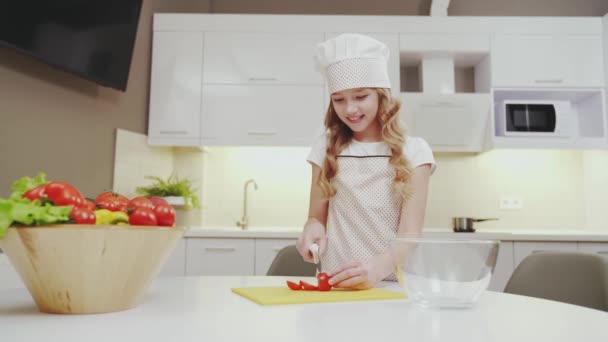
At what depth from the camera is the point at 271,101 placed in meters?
3.04

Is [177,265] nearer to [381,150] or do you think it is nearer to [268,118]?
[268,118]

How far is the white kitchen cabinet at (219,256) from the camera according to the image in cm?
267

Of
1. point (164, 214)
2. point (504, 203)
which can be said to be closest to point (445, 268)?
point (164, 214)

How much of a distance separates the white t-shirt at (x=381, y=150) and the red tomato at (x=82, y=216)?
0.96 m

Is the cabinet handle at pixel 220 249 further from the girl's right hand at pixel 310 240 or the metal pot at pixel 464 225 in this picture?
the girl's right hand at pixel 310 240

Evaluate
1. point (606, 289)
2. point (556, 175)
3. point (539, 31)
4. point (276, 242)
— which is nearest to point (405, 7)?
point (539, 31)

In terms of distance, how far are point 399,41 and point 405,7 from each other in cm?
60

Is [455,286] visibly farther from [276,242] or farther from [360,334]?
[276,242]

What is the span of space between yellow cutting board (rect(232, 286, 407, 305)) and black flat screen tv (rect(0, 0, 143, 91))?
1.70 meters

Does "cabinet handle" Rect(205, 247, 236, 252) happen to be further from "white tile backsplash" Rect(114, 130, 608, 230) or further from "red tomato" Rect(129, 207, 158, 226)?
"red tomato" Rect(129, 207, 158, 226)

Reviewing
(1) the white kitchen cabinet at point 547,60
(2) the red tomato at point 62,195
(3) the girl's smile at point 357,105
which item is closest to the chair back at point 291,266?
(3) the girl's smile at point 357,105

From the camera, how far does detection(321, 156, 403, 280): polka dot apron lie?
57.1 inches

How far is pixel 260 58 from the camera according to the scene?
10.1ft

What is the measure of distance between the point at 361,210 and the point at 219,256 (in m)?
1.42
